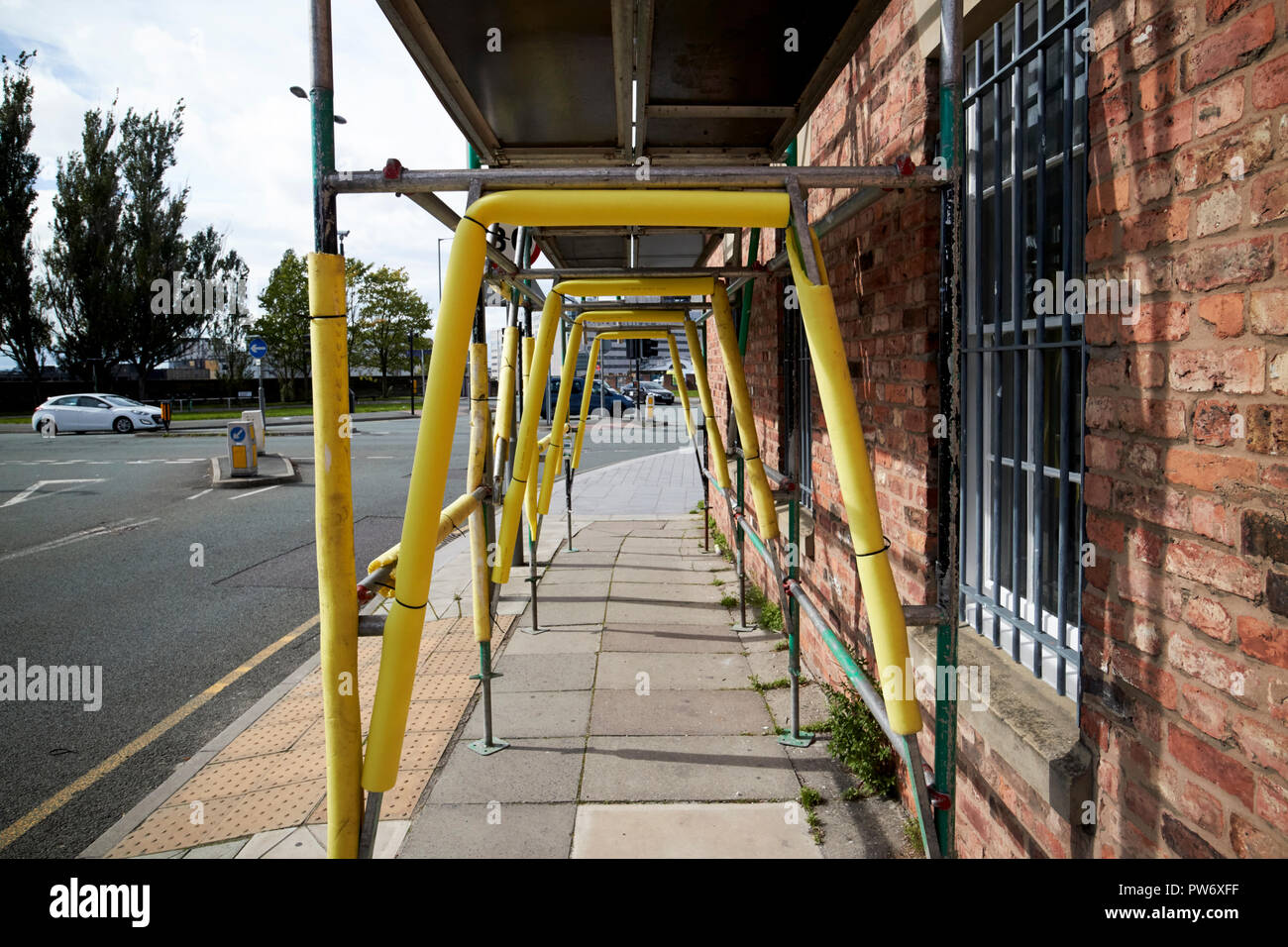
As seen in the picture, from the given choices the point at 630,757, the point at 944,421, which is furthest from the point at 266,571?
the point at 944,421

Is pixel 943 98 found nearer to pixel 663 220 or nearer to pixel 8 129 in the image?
pixel 663 220

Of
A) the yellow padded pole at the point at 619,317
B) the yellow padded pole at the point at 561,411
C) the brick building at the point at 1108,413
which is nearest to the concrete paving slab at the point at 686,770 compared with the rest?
the brick building at the point at 1108,413

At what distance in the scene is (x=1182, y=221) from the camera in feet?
5.24

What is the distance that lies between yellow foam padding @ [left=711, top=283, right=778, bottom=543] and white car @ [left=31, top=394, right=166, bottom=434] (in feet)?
88.7

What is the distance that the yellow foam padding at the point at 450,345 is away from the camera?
1941 millimetres

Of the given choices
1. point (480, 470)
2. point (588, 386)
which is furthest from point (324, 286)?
point (588, 386)

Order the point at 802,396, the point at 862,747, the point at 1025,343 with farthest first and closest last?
the point at 802,396, the point at 862,747, the point at 1025,343

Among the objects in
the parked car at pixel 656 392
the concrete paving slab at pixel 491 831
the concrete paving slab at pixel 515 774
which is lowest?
the concrete paving slab at pixel 491 831

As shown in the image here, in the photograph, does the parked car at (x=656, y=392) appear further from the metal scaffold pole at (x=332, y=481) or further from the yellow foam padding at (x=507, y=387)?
the metal scaffold pole at (x=332, y=481)

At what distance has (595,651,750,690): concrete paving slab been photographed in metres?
4.55

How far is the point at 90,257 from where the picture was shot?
105 ft

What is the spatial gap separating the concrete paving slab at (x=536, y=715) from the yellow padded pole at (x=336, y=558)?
6.35ft

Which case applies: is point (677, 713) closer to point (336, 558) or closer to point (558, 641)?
point (558, 641)

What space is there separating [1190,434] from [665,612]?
15.3 feet
